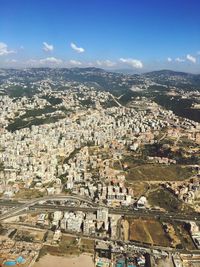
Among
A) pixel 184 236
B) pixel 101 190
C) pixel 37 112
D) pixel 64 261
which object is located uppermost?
pixel 37 112

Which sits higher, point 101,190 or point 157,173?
point 157,173

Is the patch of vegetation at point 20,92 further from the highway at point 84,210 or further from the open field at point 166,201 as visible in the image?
the open field at point 166,201

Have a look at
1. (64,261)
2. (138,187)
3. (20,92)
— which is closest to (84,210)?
(138,187)

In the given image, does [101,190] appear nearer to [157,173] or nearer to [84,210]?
[84,210]

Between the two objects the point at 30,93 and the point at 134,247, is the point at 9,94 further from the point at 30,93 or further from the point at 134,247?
the point at 134,247

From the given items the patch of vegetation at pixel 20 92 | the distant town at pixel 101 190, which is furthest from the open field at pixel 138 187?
the patch of vegetation at pixel 20 92

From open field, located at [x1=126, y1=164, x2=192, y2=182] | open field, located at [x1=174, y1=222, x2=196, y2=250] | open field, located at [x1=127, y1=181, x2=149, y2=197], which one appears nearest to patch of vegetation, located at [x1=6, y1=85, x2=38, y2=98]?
open field, located at [x1=126, y1=164, x2=192, y2=182]
